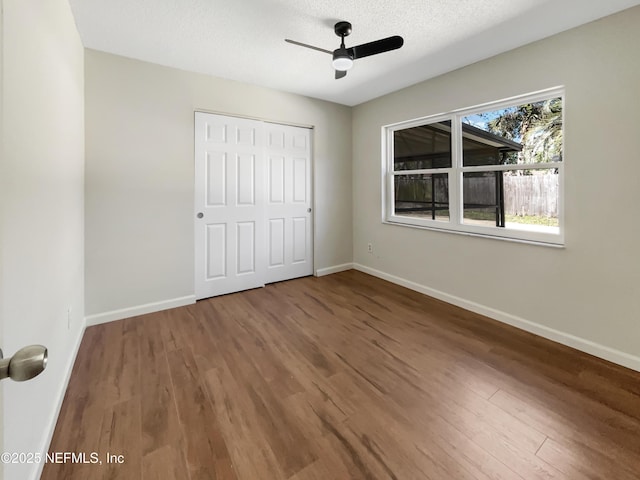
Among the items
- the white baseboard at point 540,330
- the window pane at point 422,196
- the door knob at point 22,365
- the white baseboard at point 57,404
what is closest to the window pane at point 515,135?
the window pane at point 422,196

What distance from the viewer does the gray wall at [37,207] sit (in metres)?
1.12

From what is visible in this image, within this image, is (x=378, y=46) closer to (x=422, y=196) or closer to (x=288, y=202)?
(x=422, y=196)

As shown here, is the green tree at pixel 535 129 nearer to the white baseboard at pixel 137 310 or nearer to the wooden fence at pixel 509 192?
the wooden fence at pixel 509 192

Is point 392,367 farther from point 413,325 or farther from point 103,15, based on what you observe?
point 103,15

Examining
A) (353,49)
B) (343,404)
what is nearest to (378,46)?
(353,49)

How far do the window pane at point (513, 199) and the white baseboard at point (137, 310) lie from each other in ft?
10.4

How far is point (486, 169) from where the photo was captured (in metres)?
3.03

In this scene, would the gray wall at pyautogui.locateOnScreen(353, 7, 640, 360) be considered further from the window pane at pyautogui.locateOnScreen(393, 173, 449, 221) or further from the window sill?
the window pane at pyautogui.locateOnScreen(393, 173, 449, 221)

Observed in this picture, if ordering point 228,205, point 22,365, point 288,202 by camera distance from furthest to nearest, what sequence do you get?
point 288,202
point 228,205
point 22,365

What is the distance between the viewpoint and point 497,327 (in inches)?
109

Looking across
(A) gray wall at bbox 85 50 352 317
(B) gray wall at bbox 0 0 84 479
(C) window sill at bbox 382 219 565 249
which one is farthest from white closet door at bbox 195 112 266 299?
(C) window sill at bbox 382 219 565 249

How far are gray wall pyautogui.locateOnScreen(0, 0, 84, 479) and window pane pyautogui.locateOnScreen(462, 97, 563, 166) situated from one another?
3368mm

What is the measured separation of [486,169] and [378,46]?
1670 millimetres

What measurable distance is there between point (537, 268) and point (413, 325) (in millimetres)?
1169
